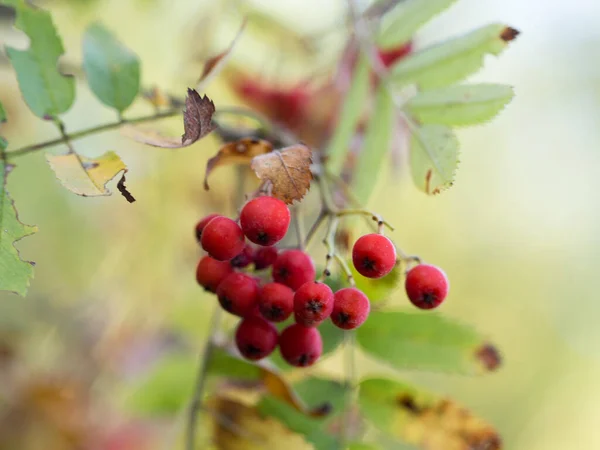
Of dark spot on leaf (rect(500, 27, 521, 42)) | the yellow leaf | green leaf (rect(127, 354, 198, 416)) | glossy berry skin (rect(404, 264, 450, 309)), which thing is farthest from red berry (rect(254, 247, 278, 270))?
green leaf (rect(127, 354, 198, 416))

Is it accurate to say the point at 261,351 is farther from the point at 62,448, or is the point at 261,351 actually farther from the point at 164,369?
the point at 62,448

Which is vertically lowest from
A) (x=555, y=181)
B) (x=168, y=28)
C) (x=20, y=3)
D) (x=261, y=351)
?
(x=261, y=351)

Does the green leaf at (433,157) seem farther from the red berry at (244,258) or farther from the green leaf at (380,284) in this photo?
the red berry at (244,258)

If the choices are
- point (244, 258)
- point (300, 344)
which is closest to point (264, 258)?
point (244, 258)

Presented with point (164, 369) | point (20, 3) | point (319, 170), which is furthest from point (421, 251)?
point (20, 3)

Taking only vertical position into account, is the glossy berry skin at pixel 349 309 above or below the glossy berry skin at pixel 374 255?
below

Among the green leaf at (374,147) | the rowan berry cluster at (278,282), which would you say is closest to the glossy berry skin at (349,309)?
the rowan berry cluster at (278,282)

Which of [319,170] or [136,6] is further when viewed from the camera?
[136,6]

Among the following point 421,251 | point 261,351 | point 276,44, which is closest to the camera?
point 261,351
